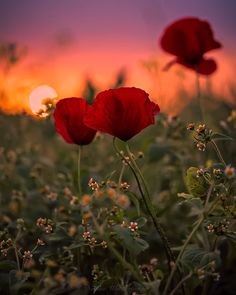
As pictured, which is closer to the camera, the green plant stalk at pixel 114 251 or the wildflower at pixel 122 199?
the green plant stalk at pixel 114 251

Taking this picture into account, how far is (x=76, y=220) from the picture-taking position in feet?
4.72

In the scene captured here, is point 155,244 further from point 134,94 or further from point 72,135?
point 134,94

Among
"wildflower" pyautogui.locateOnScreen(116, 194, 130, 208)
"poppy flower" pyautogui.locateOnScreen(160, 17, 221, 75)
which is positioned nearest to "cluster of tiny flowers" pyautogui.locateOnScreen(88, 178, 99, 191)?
"wildflower" pyautogui.locateOnScreen(116, 194, 130, 208)

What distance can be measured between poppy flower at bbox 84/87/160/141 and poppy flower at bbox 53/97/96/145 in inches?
4.0

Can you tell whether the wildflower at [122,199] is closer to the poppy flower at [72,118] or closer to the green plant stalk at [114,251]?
the green plant stalk at [114,251]

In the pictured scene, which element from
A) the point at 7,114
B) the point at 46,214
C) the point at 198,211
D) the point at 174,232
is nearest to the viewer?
the point at 198,211

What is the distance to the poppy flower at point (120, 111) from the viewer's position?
1012 millimetres

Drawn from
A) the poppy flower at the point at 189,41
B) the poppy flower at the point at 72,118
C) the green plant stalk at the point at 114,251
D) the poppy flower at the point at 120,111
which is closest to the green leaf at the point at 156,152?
the poppy flower at the point at 189,41

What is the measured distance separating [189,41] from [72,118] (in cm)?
57

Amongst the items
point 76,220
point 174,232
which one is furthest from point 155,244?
point 76,220

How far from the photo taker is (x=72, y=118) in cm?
113

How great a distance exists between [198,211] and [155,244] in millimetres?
755

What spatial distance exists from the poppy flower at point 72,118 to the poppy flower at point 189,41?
0.53 m

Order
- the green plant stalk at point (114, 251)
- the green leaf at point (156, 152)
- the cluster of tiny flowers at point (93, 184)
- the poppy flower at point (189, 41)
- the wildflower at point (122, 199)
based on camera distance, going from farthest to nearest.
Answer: the green leaf at point (156, 152), the poppy flower at point (189, 41), the cluster of tiny flowers at point (93, 184), the wildflower at point (122, 199), the green plant stalk at point (114, 251)
